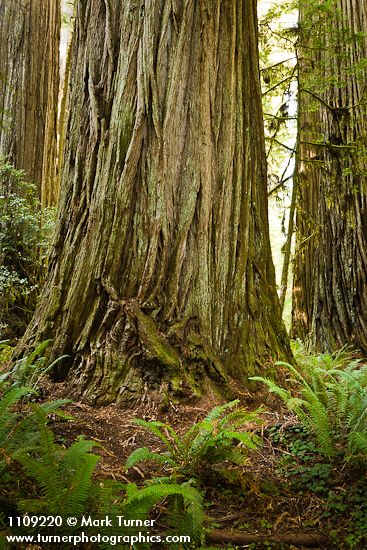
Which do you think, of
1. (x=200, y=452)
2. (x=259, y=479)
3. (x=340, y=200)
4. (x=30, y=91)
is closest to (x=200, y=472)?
(x=200, y=452)

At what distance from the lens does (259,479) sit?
2887 millimetres

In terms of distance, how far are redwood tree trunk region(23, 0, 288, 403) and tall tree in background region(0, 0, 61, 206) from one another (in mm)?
3803

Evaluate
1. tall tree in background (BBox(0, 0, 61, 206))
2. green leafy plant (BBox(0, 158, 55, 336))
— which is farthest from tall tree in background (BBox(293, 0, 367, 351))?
tall tree in background (BBox(0, 0, 61, 206))

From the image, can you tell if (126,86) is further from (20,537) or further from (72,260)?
(20,537)

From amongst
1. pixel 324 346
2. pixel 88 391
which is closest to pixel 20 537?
pixel 88 391

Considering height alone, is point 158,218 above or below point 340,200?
below

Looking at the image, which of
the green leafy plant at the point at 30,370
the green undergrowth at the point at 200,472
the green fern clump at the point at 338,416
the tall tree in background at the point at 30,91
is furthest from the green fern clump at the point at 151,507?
the tall tree in background at the point at 30,91

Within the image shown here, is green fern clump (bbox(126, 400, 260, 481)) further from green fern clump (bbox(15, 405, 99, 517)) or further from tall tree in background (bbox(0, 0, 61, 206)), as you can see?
tall tree in background (bbox(0, 0, 61, 206))

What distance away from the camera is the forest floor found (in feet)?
8.17

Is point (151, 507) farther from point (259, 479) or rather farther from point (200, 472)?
point (259, 479)

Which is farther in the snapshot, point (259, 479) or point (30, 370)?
point (30, 370)

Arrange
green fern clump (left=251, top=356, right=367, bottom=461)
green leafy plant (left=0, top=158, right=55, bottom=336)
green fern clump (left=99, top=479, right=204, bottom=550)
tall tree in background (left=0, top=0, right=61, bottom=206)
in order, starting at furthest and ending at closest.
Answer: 1. tall tree in background (left=0, top=0, right=61, bottom=206)
2. green leafy plant (left=0, top=158, right=55, bottom=336)
3. green fern clump (left=251, top=356, right=367, bottom=461)
4. green fern clump (left=99, top=479, right=204, bottom=550)

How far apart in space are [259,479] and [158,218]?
1.94m

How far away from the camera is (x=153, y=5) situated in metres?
4.15
